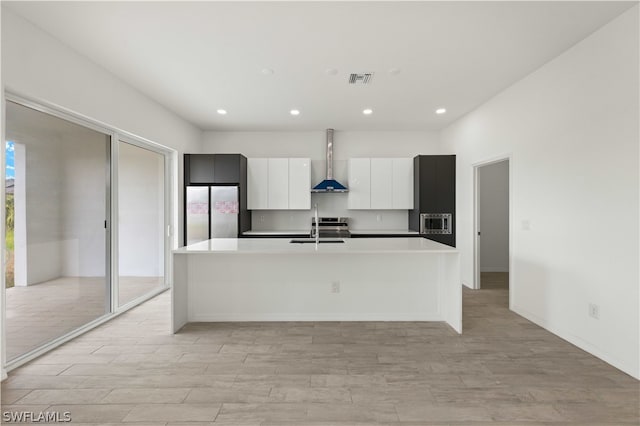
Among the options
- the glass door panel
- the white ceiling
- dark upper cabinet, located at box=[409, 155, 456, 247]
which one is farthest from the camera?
dark upper cabinet, located at box=[409, 155, 456, 247]

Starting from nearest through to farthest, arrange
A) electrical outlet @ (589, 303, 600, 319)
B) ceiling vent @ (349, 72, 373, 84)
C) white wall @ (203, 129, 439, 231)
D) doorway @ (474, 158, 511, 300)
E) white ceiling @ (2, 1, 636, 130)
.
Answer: white ceiling @ (2, 1, 636, 130)
electrical outlet @ (589, 303, 600, 319)
ceiling vent @ (349, 72, 373, 84)
white wall @ (203, 129, 439, 231)
doorway @ (474, 158, 511, 300)

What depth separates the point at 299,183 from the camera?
565 cm

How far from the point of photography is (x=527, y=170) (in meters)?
3.51

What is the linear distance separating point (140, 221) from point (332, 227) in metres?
3.20

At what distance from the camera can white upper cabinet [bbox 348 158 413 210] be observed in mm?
5629

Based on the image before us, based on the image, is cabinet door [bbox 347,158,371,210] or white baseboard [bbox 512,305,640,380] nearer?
white baseboard [bbox 512,305,640,380]

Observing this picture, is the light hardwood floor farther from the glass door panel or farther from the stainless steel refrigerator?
the stainless steel refrigerator

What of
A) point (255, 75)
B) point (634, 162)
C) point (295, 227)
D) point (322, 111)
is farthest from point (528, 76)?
point (295, 227)

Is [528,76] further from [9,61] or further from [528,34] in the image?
[9,61]

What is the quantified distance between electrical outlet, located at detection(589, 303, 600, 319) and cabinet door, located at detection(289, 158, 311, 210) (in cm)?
408

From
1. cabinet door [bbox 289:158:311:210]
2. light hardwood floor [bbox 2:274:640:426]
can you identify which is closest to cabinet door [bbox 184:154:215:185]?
cabinet door [bbox 289:158:311:210]

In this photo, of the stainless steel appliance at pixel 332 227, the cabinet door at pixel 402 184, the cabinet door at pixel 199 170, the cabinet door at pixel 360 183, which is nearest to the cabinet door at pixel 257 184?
the cabinet door at pixel 199 170

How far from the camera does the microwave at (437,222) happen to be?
208 inches

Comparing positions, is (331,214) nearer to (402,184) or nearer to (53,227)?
(402,184)
